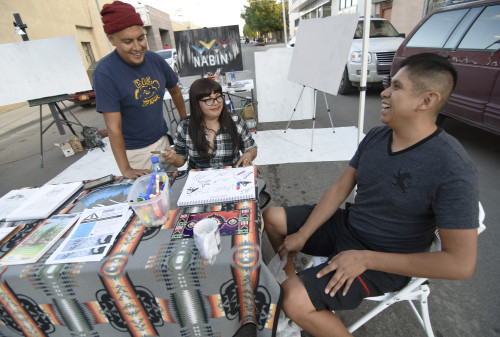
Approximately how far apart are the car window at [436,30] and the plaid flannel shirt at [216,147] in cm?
383

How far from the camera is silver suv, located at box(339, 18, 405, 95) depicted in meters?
6.14

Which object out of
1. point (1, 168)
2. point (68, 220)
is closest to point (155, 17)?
point (1, 168)

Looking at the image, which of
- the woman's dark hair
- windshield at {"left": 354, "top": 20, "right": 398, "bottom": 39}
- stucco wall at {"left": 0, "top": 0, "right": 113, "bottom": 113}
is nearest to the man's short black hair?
the woman's dark hair

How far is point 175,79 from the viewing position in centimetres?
258

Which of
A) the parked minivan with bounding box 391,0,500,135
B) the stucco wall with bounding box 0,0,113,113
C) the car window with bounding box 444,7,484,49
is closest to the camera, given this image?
the parked minivan with bounding box 391,0,500,135

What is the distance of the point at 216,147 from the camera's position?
2104 millimetres

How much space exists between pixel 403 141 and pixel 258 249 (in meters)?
0.88

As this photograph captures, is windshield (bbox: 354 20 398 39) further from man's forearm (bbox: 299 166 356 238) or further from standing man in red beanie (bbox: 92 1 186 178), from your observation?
man's forearm (bbox: 299 166 356 238)

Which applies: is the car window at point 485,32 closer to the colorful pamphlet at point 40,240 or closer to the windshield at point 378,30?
the windshield at point 378,30

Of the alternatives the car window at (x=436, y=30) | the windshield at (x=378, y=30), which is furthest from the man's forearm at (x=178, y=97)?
the windshield at (x=378, y=30)

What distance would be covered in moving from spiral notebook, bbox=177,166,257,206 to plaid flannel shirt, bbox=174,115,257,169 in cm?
38

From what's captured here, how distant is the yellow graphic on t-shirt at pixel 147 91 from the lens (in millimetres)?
2137

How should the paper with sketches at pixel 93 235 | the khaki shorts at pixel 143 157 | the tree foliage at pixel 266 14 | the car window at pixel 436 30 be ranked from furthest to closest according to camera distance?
the tree foliage at pixel 266 14, the car window at pixel 436 30, the khaki shorts at pixel 143 157, the paper with sketches at pixel 93 235

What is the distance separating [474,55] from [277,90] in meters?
3.09
